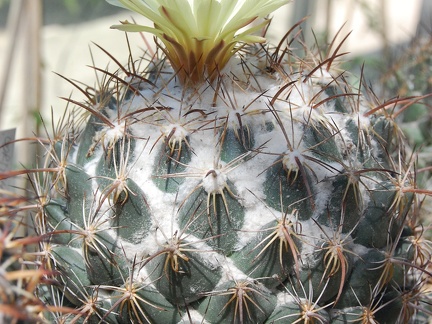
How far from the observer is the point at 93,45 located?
113 inches

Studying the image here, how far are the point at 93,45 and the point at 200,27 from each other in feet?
7.05

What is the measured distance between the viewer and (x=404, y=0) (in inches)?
159

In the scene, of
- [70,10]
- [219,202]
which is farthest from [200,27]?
[70,10]

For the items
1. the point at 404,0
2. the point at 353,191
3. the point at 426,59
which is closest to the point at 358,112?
the point at 353,191

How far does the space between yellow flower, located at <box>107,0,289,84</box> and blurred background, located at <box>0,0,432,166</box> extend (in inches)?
22.0

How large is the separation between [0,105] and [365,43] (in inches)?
96.3

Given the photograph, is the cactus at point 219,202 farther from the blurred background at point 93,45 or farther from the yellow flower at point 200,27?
the blurred background at point 93,45

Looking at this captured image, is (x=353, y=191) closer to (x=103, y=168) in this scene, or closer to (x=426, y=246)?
(x=426, y=246)

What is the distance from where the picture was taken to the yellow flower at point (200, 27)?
808mm

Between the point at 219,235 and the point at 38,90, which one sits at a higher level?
the point at 38,90

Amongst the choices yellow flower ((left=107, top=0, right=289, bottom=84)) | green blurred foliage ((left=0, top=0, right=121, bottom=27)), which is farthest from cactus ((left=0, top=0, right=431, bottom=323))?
green blurred foliage ((left=0, top=0, right=121, bottom=27))

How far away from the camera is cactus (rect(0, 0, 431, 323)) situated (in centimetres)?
80

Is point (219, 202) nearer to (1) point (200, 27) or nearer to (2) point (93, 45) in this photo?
(1) point (200, 27)

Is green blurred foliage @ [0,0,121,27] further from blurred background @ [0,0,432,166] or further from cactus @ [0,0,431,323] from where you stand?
cactus @ [0,0,431,323]
